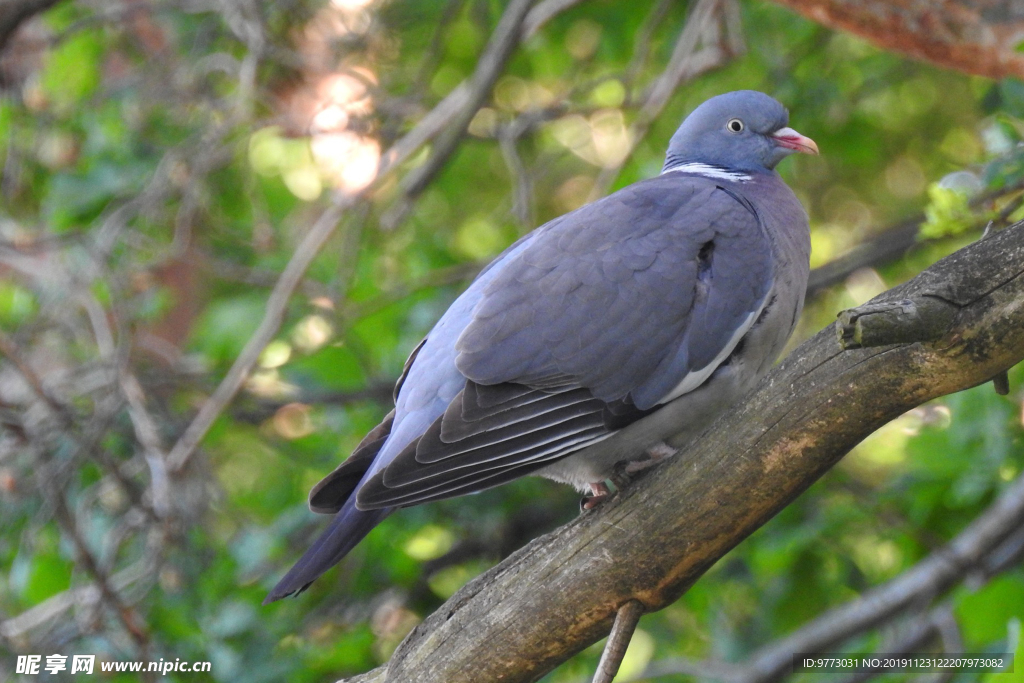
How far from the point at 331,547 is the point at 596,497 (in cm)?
62

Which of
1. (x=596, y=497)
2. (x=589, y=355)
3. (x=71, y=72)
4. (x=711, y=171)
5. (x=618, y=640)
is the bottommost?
(x=618, y=640)

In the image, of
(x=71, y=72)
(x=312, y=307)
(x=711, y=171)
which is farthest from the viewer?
(x=71, y=72)

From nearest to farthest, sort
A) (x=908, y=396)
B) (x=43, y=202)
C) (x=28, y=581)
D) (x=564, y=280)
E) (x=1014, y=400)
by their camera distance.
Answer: (x=908, y=396) < (x=564, y=280) < (x=1014, y=400) < (x=28, y=581) < (x=43, y=202)

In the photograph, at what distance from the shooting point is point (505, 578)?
2.17 m

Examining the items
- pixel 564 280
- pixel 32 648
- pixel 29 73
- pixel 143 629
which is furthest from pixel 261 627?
pixel 29 73

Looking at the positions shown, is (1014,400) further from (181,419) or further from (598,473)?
(181,419)

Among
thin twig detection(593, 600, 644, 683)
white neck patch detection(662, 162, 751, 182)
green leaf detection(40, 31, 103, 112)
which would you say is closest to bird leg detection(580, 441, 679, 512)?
thin twig detection(593, 600, 644, 683)

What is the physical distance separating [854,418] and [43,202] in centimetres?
398

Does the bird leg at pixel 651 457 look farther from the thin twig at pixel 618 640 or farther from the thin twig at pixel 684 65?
the thin twig at pixel 684 65

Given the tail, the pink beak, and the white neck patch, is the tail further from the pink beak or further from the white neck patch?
the pink beak

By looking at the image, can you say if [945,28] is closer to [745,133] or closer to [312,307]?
[745,133]

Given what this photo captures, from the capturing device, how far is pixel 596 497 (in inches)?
93.7

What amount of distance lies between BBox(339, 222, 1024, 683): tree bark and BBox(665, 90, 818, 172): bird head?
1.24m

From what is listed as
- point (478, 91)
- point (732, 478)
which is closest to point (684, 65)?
point (478, 91)
